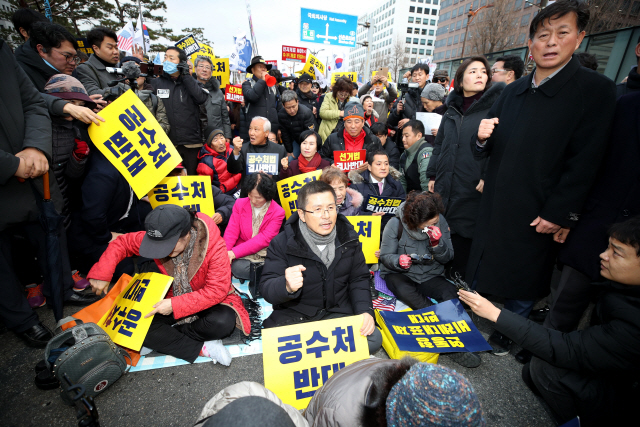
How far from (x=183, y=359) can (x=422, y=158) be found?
149 inches

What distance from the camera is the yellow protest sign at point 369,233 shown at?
362 cm

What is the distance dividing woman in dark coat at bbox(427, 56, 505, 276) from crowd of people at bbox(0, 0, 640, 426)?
20 mm

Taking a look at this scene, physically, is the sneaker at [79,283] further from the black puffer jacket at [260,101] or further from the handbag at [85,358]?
the black puffer jacket at [260,101]

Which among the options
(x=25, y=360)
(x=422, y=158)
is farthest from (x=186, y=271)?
(x=422, y=158)

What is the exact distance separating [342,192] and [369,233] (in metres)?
0.62

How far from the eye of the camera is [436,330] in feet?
8.09

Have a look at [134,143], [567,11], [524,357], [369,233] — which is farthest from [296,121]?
[524,357]

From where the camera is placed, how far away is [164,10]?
21234 mm

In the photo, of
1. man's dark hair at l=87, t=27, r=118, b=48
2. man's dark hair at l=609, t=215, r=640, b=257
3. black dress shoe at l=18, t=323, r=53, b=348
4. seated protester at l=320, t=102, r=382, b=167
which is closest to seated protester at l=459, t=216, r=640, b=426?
man's dark hair at l=609, t=215, r=640, b=257

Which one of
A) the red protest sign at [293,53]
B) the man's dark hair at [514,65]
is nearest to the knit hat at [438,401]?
the man's dark hair at [514,65]

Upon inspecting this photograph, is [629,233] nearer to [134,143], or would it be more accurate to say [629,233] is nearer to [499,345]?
[499,345]

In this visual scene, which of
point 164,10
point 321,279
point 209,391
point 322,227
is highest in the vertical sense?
point 164,10

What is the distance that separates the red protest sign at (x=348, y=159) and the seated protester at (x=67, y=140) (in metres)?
2.95

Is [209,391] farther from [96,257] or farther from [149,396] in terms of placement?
[96,257]
